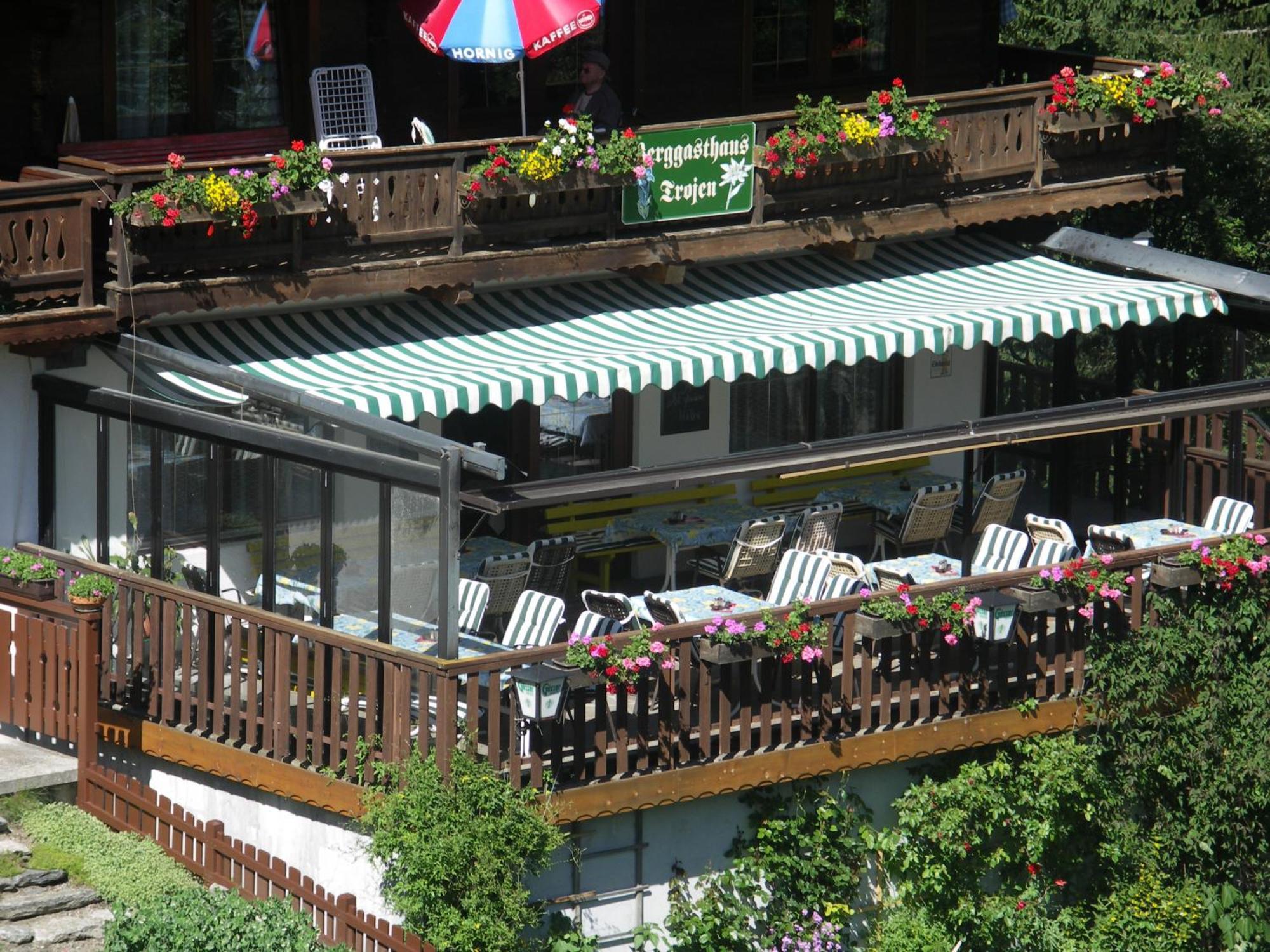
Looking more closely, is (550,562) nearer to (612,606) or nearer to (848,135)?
(612,606)

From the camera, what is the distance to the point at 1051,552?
1931 cm

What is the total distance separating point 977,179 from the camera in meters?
20.7

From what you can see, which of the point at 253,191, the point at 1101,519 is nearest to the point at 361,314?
the point at 253,191

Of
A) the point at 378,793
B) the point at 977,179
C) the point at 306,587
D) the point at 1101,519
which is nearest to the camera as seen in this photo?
the point at 378,793

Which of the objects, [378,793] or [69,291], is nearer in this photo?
[378,793]

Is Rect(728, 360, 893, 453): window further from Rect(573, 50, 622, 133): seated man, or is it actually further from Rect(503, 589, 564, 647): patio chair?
Rect(503, 589, 564, 647): patio chair

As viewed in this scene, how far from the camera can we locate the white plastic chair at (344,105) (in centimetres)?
1930

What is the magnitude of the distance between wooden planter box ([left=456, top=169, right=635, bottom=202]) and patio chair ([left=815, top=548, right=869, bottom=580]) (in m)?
3.56

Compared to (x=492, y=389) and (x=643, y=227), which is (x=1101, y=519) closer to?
(x=643, y=227)

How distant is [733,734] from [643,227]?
15.9 ft

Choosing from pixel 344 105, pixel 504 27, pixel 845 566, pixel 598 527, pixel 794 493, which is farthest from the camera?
pixel 794 493

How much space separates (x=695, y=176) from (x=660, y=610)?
4100mm

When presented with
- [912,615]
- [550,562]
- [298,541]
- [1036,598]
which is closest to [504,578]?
[550,562]

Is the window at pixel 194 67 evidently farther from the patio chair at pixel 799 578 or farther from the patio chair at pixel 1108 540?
the patio chair at pixel 1108 540
